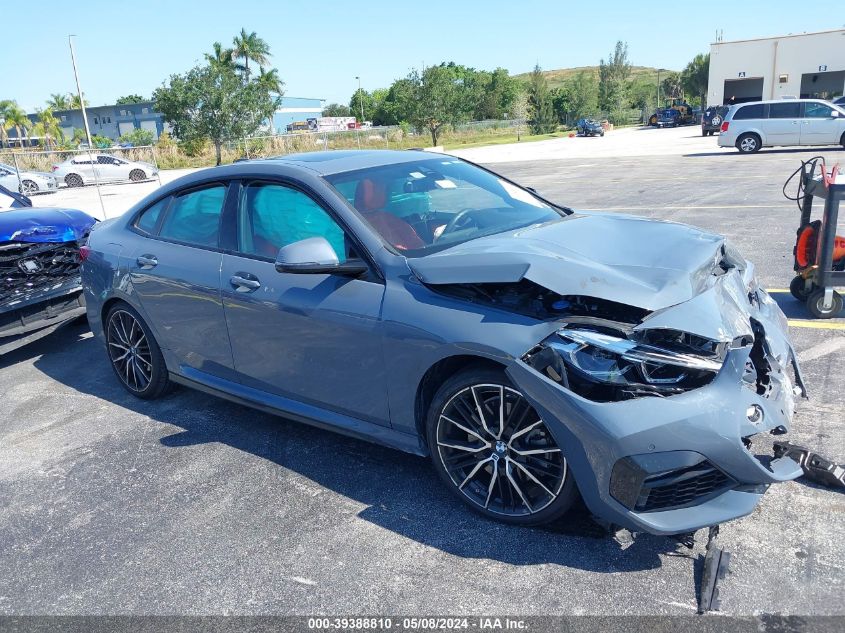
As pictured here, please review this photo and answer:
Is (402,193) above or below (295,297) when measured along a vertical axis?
above

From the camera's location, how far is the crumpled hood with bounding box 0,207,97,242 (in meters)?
6.23

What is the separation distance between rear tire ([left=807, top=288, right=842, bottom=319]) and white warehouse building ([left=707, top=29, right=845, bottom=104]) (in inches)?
2112

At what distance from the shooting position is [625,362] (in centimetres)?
279

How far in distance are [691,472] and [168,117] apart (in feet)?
123

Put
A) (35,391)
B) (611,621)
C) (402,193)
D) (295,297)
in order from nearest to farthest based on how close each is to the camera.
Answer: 1. (611,621)
2. (295,297)
3. (402,193)
4. (35,391)

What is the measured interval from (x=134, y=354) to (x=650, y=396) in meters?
3.77

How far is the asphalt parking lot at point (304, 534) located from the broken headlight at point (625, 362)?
0.74m

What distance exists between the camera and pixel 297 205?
392 cm

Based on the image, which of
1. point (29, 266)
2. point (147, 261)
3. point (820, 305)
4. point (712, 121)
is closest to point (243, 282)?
point (147, 261)

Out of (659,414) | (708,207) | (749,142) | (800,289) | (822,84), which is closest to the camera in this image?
(659,414)

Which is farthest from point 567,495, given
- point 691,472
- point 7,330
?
point 7,330

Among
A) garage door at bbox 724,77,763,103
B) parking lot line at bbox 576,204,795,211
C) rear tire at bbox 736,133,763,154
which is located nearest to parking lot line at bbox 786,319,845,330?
parking lot line at bbox 576,204,795,211

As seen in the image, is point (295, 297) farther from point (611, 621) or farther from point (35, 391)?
point (35, 391)

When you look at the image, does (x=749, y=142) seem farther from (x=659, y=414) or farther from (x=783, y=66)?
(x=783, y=66)
